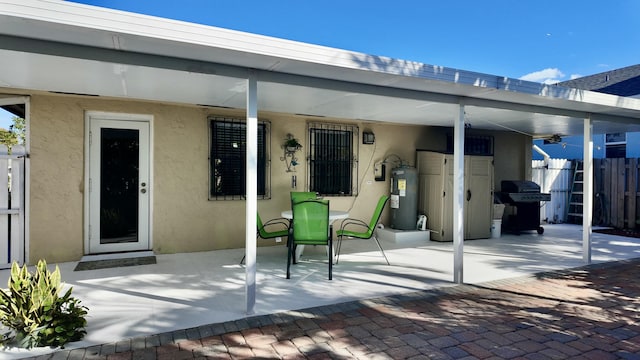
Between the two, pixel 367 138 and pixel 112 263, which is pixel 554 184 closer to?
pixel 367 138

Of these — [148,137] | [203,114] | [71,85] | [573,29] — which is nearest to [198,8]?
[203,114]

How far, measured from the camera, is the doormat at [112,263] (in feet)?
15.2

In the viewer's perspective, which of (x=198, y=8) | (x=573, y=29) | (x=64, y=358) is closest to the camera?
(x=64, y=358)

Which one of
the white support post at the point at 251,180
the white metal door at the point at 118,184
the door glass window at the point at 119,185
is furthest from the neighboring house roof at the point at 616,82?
the door glass window at the point at 119,185

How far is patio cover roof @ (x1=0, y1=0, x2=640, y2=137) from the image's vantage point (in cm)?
240

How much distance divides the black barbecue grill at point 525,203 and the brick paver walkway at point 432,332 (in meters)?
3.89

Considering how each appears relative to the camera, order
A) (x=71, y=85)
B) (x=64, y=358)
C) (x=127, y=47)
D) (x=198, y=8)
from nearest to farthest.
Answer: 1. (x=64, y=358)
2. (x=127, y=47)
3. (x=71, y=85)
4. (x=198, y=8)

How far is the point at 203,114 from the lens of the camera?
5.68m

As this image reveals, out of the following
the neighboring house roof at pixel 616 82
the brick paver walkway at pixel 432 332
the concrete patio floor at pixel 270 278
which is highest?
the neighboring house roof at pixel 616 82

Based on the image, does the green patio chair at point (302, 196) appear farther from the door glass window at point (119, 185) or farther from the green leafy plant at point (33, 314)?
the green leafy plant at point (33, 314)

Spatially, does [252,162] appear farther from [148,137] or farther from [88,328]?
[148,137]

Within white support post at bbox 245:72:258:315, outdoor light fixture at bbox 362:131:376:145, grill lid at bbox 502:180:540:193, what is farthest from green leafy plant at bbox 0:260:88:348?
grill lid at bbox 502:180:540:193

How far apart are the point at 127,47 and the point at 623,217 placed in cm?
1040

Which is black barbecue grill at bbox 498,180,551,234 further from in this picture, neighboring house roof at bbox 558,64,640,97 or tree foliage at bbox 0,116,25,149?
tree foliage at bbox 0,116,25,149
